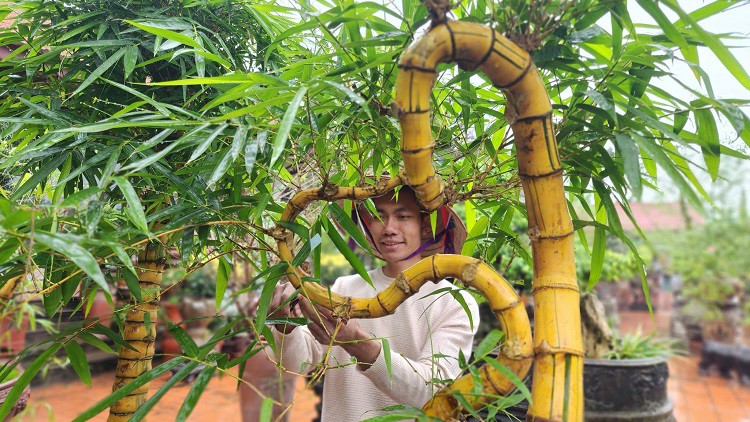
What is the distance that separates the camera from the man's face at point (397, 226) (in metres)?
1.00

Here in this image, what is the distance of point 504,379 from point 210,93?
0.62 metres

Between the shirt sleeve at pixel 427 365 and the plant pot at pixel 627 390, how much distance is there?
144 cm

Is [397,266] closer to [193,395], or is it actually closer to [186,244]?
[186,244]

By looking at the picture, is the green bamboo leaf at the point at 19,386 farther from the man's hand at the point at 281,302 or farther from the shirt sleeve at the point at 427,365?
the shirt sleeve at the point at 427,365

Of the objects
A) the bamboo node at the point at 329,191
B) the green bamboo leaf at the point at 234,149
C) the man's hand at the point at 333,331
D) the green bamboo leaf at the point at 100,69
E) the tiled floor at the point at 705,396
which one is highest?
the green bamboo leaf at the point at 100,69

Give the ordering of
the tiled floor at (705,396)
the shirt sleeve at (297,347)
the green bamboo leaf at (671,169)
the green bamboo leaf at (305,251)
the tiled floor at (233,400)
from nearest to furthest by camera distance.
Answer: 1. the green bamboo leaf at (671,169)
2. the green bamboo leaf at (305,251)
3. the shirt sleeve at (297,347)
4. the tiled floor at (233,400)
5. the tiled floor at (705,396)

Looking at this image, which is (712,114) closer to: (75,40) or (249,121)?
(249,121)

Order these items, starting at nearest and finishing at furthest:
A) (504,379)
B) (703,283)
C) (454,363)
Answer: (504,379) < (454,363) < (703,283)

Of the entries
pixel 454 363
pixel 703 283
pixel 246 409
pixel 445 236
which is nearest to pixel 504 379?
pixel 454 363

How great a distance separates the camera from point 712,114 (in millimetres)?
→ 582

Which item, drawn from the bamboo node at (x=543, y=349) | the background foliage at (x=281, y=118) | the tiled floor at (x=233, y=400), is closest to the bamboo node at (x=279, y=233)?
the background foliage at (x=281, y=118)

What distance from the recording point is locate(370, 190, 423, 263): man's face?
1.00 meters

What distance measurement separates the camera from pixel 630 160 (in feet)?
1.65

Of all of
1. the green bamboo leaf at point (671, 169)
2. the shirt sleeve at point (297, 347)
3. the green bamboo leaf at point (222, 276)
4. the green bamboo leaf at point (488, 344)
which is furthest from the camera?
the shirt sleeve at point (297, 347)
